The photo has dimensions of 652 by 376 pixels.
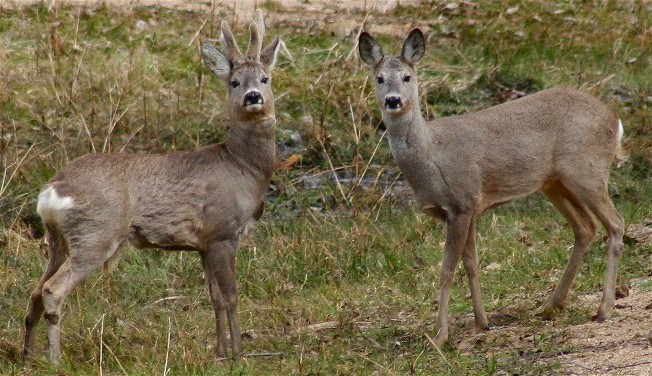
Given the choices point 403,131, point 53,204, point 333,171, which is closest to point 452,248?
point 403,131

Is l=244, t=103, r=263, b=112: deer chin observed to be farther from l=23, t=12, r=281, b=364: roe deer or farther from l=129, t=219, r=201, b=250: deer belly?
l=129, t=219, r=201, b=250: deer belly

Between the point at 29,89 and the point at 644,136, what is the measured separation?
532cm

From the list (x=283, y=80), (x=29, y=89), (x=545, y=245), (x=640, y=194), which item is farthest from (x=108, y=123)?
(x=640, y=194)

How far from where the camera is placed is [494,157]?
8039mm

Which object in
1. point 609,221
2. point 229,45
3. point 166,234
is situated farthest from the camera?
point 229,45

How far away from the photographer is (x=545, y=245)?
9.55m

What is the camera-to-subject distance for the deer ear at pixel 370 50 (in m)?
8.38

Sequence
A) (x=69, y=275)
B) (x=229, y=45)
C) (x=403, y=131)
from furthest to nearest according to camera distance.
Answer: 1. (x=229, y=45)
2. (x=403, y=131)
3. (x=69, y=275)

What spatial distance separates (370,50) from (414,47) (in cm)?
30

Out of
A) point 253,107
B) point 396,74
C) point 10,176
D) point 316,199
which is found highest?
point 396,74

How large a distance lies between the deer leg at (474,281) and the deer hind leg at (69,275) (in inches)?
84.3

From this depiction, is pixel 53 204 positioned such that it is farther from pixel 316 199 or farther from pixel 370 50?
pixel 316 199

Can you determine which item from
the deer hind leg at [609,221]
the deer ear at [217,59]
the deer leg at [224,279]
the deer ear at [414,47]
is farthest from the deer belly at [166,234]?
the deer hind leg at [609,221]

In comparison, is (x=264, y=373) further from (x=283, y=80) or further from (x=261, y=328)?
(x=283, y=80)
